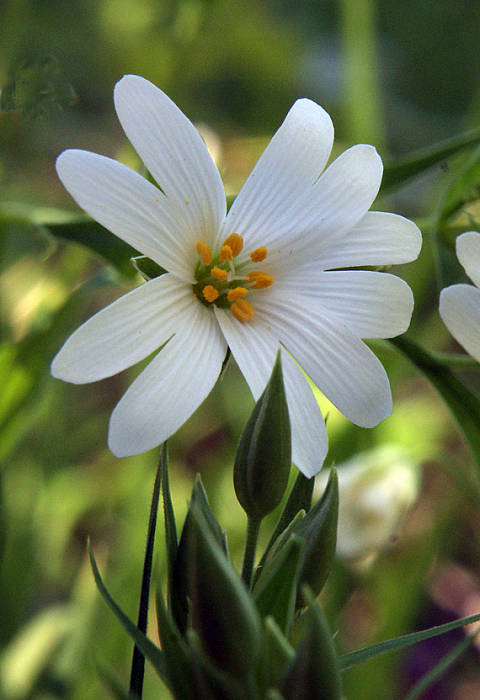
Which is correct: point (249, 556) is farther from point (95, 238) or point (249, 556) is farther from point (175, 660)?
point (95, 238)

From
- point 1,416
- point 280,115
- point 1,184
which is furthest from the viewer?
point 280,115

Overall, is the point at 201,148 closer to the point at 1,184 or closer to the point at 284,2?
the point at 1,184

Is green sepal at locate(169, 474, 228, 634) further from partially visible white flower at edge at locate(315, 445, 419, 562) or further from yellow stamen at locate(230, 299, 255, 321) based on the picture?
partially visible white flower at edge at locate(315, 445, 419, 562)

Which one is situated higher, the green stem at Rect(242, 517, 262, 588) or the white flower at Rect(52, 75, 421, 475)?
the white flower at Rect(52, 75, 421, 475)

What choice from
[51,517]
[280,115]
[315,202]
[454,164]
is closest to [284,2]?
[280,115]

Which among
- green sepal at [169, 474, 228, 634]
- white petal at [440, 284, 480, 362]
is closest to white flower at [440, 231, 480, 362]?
white petal at [440, 284, 480, 362]

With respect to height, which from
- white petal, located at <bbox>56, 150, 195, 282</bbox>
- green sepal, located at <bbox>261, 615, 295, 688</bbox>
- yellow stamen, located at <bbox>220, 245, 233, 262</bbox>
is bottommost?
green sepal, located at <bbox>261, 615, 295, 688</bbox>

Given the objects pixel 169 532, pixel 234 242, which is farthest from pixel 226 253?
pixel 169 532
